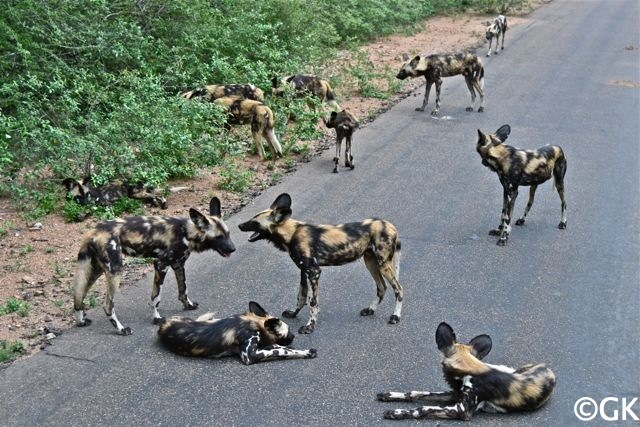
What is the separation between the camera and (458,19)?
2395cm

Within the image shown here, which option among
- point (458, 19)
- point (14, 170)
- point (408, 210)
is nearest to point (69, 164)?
point (14, 170)

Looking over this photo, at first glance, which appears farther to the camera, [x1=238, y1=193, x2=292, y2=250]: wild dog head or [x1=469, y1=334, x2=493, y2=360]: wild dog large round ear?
[x1=238, y1=193, x2=292, y2=250]: wild dog head

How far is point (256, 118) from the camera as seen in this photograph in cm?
1175

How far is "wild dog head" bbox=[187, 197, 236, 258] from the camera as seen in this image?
23.8ft

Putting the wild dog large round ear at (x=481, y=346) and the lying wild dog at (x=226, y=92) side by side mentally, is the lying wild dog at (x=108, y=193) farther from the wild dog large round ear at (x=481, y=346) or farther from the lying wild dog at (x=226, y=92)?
the wild dog large round ear at (x=481, y=346)

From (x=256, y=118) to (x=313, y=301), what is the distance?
507cm

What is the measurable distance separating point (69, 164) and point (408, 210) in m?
4.08

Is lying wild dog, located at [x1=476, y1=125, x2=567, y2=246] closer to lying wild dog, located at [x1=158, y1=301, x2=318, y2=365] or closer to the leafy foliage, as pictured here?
the leafy foliage

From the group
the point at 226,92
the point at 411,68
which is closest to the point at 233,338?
the point at 226,92

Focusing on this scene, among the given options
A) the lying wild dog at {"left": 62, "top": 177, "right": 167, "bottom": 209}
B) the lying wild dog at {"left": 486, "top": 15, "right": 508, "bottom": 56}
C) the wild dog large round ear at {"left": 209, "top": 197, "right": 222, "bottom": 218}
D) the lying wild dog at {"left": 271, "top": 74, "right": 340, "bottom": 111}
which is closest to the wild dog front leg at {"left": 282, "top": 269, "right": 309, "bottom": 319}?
the wild dog large round ear at {"left": 209, "top": 197, "right": 222, "bottom": 218}

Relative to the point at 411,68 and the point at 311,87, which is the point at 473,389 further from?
the point at 411,68

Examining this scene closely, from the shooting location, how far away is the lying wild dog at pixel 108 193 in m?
9.48

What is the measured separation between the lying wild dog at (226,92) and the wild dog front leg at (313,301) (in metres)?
5.63

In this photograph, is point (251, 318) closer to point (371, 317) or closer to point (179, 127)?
point (371, 317)
